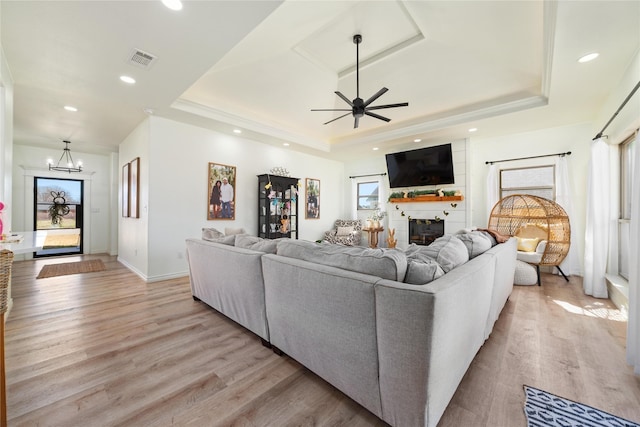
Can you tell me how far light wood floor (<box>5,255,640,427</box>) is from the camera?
140cm

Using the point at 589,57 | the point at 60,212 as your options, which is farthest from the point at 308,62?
the point at 60,212

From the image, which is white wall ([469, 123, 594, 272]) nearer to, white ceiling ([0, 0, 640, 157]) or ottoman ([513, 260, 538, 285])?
white ceiling ([0, 0, 640, 157])

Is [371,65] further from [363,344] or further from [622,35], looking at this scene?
[363,344]

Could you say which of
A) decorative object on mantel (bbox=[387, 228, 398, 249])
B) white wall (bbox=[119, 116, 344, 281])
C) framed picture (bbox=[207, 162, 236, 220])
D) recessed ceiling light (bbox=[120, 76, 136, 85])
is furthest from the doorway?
decorative object on mantel (bbox=[387, 228, 398, 249])

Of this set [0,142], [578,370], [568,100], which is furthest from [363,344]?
[568,100]

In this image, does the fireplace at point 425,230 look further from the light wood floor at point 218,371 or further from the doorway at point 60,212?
the doorway at point 60,212

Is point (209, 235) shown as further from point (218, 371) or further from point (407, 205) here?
point (407, 205)

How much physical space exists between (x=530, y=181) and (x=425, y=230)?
82.9 inches

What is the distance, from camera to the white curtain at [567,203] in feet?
14.3

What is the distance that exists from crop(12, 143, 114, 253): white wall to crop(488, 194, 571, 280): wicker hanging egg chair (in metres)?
9.02

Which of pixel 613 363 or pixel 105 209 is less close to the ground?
pixel 105 209

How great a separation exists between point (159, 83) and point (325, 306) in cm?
323

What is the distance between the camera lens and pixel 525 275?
12.7 feet

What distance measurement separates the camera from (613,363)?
1878 mm
